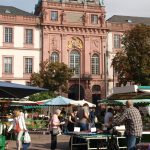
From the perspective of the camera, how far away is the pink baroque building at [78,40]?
54.9 meters

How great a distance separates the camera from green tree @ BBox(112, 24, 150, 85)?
4206cm

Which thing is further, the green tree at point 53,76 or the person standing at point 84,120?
the green tree at point 53,76

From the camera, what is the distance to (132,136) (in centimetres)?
1133

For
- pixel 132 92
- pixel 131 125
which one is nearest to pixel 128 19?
pixel 132 92

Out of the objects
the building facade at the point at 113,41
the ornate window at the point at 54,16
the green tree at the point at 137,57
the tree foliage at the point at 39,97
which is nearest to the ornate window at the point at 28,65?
the ornate window at the point at 54,16

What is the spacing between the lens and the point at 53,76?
1962 inches

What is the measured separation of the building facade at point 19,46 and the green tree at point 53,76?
428 cm

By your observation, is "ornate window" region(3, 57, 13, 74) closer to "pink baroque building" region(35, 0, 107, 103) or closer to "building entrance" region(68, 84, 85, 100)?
"pink baroque building" region(35, 0, 107, 103)

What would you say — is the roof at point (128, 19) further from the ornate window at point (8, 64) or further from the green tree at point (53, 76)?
the ornate window at point (8, 64)

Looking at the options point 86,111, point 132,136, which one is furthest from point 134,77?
point 132,136

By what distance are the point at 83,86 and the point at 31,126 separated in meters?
27.9

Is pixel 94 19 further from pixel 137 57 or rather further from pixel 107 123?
pixel 107 123

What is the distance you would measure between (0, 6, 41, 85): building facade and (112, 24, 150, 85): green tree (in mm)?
15131

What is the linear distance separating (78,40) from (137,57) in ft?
49.3
